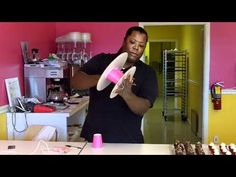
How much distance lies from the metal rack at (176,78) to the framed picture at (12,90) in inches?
189

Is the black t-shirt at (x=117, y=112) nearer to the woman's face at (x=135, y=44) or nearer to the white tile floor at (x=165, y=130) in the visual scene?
the woman's face at (x=135, y=44)

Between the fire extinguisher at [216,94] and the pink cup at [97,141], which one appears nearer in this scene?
the pink cup at [97,141]

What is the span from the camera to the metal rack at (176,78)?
770 centimetres

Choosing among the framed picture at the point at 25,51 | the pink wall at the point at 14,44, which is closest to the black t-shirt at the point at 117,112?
the pink wall at the point at 14,44

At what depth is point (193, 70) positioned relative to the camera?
6816 mm

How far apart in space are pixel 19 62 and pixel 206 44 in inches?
100

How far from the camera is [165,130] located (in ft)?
21.6

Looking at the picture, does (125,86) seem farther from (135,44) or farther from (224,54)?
(224,54)

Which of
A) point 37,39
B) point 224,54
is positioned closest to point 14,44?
point 37,39

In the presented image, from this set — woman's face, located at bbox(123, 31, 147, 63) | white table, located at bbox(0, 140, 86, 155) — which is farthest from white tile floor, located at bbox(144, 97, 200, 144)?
woman's face, located at bbox(123, 31, 147, 63)

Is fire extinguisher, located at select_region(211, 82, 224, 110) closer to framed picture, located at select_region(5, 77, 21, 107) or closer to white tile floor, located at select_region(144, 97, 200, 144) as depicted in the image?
white tile floor, located at select_region(144, 97, 200, 144)

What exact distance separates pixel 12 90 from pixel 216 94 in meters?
2.70
